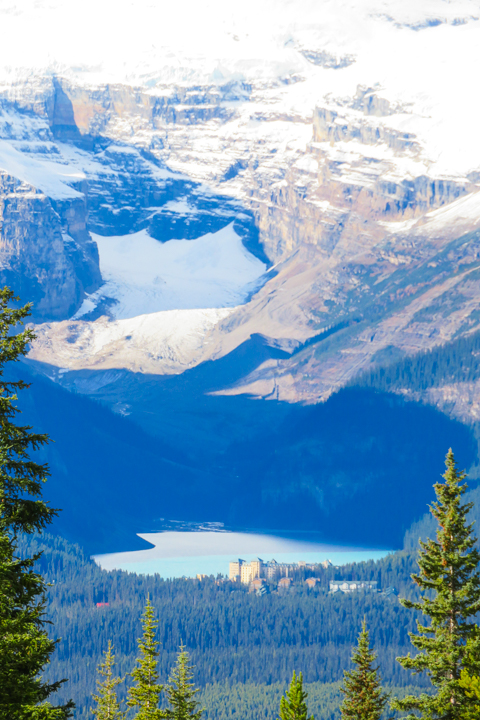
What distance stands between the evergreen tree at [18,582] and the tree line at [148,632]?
0.02m

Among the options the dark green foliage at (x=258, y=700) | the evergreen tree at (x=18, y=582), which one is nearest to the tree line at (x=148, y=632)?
the evergreen tree at (x=18, y=582)

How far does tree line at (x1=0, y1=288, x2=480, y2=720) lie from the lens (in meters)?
32.8

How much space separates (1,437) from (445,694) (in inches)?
549

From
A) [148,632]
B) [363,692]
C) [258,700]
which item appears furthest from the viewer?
[258,700]

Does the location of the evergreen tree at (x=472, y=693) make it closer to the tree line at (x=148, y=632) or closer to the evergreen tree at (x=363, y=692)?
the tree line at (x=148, y=632)

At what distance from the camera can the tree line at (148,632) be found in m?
32.8

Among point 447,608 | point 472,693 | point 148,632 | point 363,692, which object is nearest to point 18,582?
point 472,693

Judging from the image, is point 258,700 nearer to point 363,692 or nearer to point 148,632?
point 148,632

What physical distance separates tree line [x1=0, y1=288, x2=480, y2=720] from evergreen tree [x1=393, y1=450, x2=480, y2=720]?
1.1 inches

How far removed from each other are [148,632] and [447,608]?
41.7 feet

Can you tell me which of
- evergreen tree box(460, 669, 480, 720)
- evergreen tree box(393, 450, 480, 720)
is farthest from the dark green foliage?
evergreen tree box(460, 669, 480, 720)

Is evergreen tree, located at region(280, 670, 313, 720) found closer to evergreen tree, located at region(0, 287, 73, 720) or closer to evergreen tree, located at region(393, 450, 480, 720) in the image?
evergreen tree, located at region(393, 450, 480, 720)

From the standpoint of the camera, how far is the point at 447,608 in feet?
129

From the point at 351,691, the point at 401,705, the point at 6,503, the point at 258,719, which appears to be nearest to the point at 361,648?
the point at 351,691
